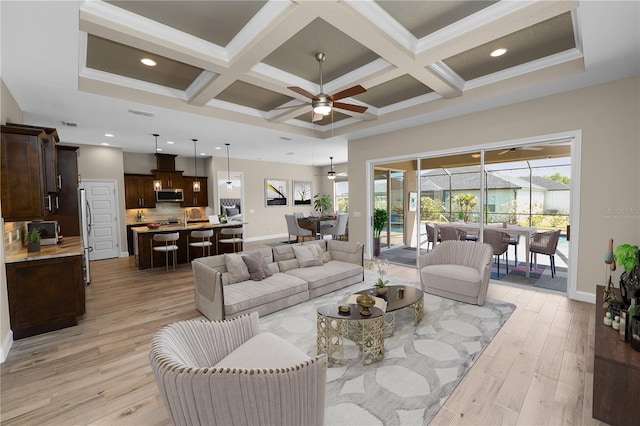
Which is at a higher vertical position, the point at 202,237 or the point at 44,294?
the point at 202,237

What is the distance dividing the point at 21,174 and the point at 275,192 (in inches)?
311

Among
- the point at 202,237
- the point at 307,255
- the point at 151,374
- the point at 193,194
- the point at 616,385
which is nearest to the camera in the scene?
the point at 616,385

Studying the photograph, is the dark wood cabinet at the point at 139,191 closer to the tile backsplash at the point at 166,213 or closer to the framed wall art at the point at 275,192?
the tile backsplash at the point at 166,213

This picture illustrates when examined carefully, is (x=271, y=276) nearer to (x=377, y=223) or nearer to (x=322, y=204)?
(x=377, y=223)

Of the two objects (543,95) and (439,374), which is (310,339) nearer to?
A: (439,374)

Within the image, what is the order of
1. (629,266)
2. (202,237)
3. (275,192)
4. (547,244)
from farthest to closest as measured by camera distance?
(275,192), (202,237), (547,244), (629,266)

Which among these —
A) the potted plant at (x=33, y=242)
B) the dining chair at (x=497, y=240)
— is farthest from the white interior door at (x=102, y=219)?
the dining chair at (x=497, y=240)

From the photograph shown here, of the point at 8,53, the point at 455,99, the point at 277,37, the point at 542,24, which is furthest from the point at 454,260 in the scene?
the point at 8,53

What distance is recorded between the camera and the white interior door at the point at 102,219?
Answer: 7453mm

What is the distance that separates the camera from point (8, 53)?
2.78m

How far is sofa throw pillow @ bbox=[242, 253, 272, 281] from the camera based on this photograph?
13.2 ft

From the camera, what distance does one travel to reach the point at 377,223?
7.03m

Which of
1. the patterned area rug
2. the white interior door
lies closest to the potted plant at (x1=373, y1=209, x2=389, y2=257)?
the patterned area rug

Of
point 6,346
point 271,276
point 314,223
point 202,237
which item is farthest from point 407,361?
point 314,223
